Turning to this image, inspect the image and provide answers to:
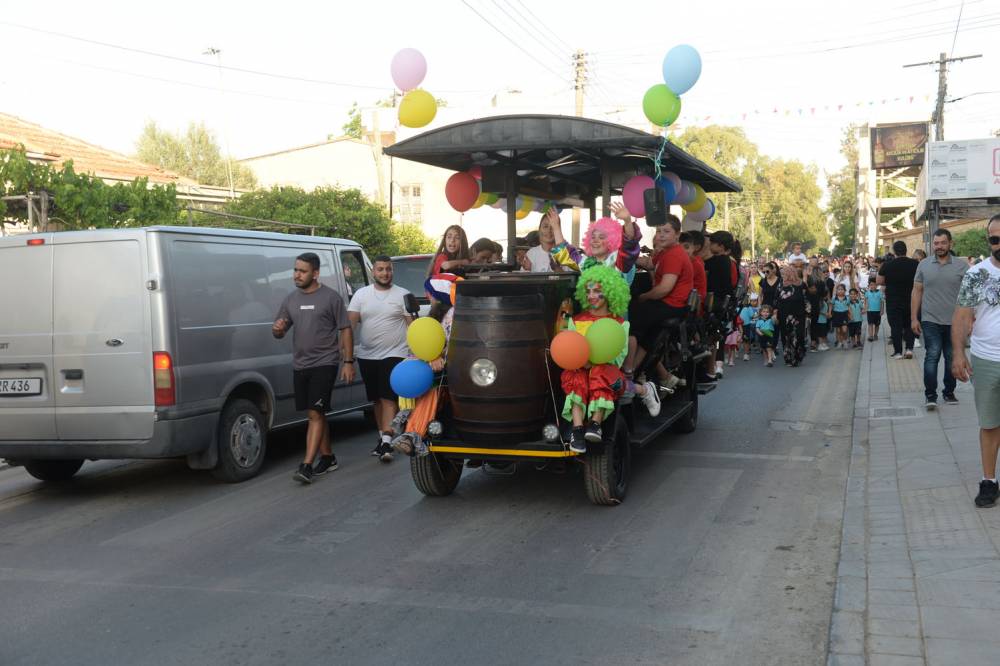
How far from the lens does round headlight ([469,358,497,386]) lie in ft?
20.3

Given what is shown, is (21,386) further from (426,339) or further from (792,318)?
(792,318)

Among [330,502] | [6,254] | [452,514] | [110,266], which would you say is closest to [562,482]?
[452,514]

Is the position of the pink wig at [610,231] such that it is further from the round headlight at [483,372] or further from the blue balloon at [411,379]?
the blue balloon at [411,379]

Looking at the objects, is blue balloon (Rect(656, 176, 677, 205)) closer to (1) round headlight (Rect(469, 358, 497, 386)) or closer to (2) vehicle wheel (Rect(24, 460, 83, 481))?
(1) round headlight (Rect(469, 358, 497, 386))

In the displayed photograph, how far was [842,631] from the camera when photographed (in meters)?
4.12

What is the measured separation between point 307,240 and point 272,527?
3518 millimetres

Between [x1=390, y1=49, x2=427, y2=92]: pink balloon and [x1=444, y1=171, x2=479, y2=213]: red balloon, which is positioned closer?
[x1=390, y1=49, x2=427, y2=92]: pink balloon

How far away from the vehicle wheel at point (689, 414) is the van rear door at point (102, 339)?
201 inches

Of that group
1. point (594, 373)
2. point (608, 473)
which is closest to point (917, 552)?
point (608, 473)

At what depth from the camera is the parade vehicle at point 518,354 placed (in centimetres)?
620

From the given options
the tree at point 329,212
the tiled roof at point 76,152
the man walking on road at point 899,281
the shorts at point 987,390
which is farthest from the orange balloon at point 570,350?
the tiled roof at point 76,152

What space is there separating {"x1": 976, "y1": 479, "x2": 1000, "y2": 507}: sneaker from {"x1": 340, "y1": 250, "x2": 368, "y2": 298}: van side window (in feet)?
20.2

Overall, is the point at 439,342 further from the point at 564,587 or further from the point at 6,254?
the point at 6,254

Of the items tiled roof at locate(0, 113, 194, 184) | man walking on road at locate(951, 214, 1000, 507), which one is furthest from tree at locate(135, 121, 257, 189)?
man walking on road at locate(951, 214, 1000, 507)
